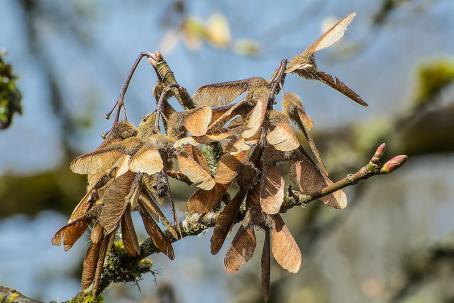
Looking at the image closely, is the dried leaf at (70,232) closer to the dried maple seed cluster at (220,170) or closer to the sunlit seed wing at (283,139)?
the dried maple seed cluster at (220,170)

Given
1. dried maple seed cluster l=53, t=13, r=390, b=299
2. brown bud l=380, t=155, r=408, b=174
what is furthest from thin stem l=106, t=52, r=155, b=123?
brown bud l=380, t=155, r=408, b=174

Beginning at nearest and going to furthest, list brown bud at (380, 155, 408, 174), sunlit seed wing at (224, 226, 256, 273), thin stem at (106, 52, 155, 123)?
brown bud at (380, 155, 408, 174)
sunlit seed wing at (224, 226, 256, 273)
thin stem at (106, 52, 155, 123)

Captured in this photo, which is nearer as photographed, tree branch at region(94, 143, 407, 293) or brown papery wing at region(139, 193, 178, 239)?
tree branch at region(94, 143, 407, 293)

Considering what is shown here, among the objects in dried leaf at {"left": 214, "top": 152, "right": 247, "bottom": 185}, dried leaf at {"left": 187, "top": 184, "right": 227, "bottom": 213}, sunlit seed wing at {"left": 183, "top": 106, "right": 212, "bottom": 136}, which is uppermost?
sunlit seed wing at {"left": 183, "top": 106, "right": 212, "bottom": 136}

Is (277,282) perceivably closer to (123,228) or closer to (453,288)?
(453,288)

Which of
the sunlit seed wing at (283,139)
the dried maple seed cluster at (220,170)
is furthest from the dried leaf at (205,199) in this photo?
the sunlit seed wing at (283,139)

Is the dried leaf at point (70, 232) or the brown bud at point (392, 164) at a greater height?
the dried leaf at point (70, 232)

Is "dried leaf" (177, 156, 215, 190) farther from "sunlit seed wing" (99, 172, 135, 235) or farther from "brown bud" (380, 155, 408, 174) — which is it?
"brown bud" (380, 155, 408, 174)

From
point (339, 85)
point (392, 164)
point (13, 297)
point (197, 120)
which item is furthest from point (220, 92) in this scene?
point (13, 297)
